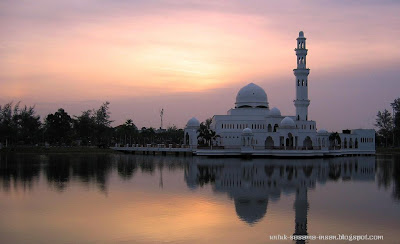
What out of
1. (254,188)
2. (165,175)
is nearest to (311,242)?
(254,188)

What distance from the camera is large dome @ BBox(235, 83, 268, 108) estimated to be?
7612 centimetres

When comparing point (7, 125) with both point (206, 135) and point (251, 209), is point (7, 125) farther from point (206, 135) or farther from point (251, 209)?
point (251, 209)

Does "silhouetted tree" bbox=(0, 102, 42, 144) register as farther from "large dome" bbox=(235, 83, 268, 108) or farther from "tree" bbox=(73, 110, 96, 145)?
"large dome" bbox=(235, 83, 268, 108)

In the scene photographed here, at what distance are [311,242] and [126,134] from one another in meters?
84.1

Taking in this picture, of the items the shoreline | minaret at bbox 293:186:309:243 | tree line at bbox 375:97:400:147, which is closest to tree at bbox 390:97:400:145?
tree line at bbox 375:97:400:147

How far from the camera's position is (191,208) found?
842 inches

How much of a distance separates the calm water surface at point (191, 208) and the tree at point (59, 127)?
178 ft

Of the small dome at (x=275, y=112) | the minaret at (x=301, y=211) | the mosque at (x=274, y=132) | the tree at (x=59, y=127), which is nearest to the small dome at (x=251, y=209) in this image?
the minaret at (x=301, y=211)

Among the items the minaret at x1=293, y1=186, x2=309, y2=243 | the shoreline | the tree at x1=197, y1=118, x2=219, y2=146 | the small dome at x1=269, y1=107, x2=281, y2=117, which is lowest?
the minaret at x1=293, y1=186, x2=309, y2=243

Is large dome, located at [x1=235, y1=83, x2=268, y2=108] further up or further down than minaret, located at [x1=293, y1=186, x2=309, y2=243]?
further up

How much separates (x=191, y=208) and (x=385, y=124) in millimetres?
89296

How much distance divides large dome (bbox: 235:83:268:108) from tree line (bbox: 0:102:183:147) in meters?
29.3

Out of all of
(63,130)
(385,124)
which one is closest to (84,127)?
(63,130)

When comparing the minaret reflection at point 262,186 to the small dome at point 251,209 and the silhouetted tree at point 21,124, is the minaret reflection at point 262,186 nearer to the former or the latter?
the small dome at point 251,209
